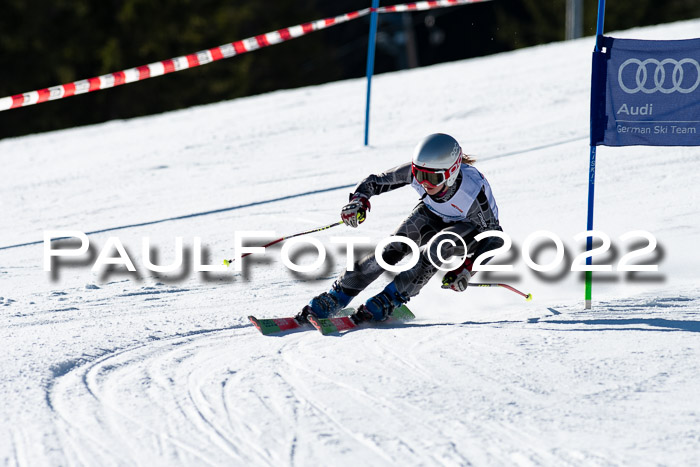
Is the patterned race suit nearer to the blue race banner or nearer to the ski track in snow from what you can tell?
the ski track in snow

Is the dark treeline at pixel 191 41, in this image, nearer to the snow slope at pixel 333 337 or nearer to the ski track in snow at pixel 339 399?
the snow slope at pixel 333 337

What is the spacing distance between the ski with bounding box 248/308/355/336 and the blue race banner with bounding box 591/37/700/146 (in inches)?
78.0

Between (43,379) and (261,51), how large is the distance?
29.9 m

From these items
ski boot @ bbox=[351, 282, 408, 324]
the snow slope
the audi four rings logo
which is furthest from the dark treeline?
the audi four rings logo

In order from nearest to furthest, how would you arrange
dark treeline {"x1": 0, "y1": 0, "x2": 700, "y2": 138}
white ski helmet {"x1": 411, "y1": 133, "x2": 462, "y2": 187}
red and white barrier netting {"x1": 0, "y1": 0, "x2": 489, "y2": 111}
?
white ski helmet {"x1": 411, "y1": 133, "x2": 462, "y2": 187} → red and white barrier netting {"x1": 0, "y1": 0, "x2": 489, "y2": 111} → dark treeline {"x1": 0, "y1": 0, "x2": 700, "y2": 138}

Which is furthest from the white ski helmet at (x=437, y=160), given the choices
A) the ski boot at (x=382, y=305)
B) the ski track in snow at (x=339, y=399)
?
the ski track in snow at (x=339, y=399)

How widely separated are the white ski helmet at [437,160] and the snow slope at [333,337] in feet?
2.71

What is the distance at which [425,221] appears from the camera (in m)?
5.71

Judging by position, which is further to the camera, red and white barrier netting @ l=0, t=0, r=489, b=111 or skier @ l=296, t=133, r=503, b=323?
red and white barrier netting @ l=0, t=0, r=489, b=111

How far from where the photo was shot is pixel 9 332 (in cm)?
544

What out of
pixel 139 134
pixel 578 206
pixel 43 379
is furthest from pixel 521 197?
pixel 139 134

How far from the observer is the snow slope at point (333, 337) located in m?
3.77

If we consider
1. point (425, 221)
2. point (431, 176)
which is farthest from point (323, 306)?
point (431, 176)

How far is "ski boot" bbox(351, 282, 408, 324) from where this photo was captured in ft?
18.1
